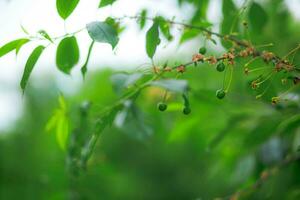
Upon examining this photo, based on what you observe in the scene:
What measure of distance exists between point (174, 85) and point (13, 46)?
35cm

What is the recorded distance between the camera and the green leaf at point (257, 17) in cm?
150

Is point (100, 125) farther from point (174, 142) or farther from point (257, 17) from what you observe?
point (174, 142)

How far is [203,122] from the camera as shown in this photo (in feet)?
6.50

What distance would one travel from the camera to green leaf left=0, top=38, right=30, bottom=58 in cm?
112

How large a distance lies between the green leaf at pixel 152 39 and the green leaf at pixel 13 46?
246 millimetres

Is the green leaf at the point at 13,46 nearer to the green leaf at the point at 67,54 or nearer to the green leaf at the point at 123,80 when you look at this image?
the green leaf at the point at 67,54

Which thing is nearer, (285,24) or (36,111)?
(285,24)

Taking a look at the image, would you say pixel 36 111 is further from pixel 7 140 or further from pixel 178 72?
pixel 178 72

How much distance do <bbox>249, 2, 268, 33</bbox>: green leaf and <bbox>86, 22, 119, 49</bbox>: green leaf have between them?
541mm

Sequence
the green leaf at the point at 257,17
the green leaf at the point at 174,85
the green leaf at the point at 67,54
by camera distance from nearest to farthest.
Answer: the green leaf at the point at 174,85
the green leaf at the point at 67,54
the green leaf at the point at 257,17

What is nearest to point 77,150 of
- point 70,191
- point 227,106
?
point 70,191

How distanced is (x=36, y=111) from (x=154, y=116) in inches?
97.3

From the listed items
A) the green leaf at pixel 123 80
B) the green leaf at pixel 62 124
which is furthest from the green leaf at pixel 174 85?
the green leaf at pixel 62 124

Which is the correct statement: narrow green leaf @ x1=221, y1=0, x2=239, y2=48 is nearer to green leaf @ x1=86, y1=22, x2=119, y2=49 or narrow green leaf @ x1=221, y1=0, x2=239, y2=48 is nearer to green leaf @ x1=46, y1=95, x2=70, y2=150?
green leaf @ x1=86, y1=22, x2=119, y2=49
